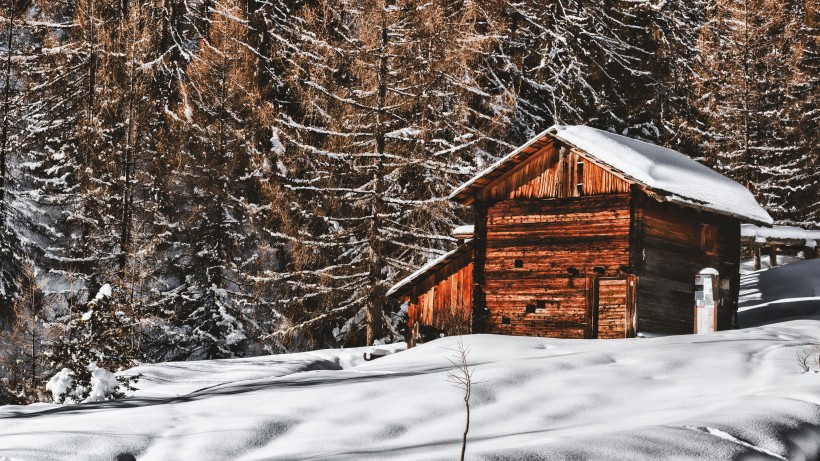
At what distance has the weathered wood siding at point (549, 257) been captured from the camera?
25.3 metres

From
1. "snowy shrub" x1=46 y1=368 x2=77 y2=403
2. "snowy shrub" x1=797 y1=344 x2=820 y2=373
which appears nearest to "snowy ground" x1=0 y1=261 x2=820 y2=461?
"snowy shrub" x1=797 y1=344 x2=820 y2=373

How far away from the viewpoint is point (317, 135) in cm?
3719

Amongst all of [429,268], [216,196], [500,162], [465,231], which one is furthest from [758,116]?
[216,196]

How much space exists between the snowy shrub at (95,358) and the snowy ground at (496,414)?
3.09ft

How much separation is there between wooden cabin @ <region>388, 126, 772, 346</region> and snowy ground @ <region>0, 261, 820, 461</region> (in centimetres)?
634

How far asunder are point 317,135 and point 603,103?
12.7 metres

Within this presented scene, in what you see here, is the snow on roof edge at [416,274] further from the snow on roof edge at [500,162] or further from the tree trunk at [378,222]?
the tree trunk at [378,222]

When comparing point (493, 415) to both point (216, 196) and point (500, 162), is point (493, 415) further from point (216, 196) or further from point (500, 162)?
point (216, 196)

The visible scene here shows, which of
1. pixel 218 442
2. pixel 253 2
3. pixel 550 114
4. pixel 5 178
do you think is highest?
pixel 253 2

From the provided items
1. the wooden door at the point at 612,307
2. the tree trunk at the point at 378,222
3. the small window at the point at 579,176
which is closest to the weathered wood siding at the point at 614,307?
the wooden door at the point at 612,307

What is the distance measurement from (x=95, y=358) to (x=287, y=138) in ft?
66.2

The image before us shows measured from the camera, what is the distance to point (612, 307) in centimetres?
2498

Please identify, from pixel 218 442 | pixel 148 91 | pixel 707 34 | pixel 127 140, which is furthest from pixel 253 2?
pixel 218 442

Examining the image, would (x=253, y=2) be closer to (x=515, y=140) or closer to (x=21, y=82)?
(x=21, y=82)
